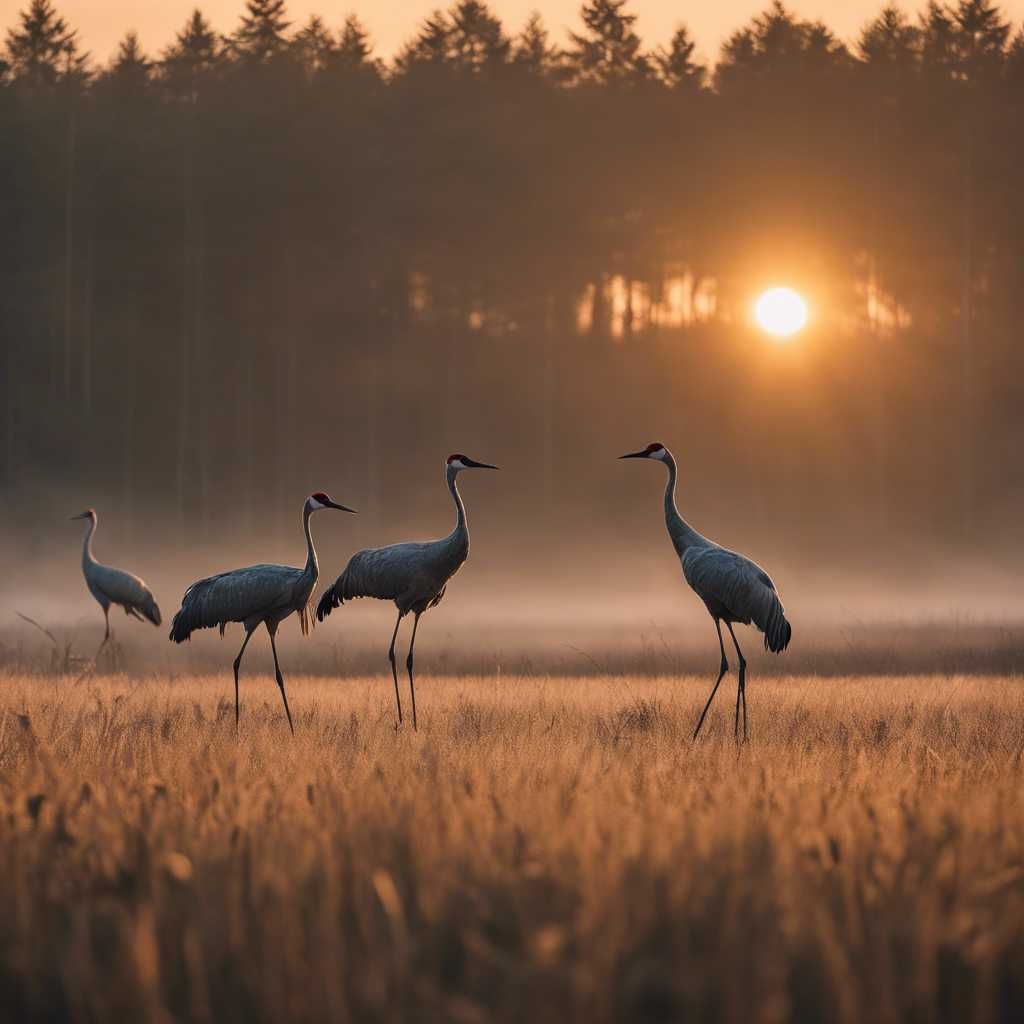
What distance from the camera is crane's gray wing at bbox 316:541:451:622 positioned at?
1241cm

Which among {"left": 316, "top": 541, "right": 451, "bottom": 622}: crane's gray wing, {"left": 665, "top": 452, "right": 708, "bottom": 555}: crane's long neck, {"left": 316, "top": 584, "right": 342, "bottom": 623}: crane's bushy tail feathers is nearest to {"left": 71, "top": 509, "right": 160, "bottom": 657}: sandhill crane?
{"left": 316, "top": 584, "right": 342, "bottom": 623}: crane's bushy tail feathers

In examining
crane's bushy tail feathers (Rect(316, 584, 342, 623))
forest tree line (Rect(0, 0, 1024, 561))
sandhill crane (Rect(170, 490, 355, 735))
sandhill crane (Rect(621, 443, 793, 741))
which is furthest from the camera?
forest tree line (Rect(0, 0, 1024, 561))

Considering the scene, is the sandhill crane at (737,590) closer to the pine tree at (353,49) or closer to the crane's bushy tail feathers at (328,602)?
the crane's bushy tail feathers at (328,602)

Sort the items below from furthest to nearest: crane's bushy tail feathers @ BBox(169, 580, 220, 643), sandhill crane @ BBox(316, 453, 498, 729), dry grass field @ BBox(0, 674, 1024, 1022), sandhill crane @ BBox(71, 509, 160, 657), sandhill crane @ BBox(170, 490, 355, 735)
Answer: sandhill crane @ BBox(71, 509, 160, 657) → sandhill crane @ BBox(316, 453, 498, 729) → crane's bushy tail feathers @ BBox(169, 580, 220, 643) → sandhill crane @ BBox(170, 490, 355, 735) → dry grass field @ BBox(0, 674, 1024, 1022)

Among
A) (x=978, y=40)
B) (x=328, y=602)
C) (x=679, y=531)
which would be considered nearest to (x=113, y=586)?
(x=328, y=602)

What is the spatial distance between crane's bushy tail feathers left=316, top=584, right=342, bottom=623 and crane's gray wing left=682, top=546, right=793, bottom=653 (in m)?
3.40

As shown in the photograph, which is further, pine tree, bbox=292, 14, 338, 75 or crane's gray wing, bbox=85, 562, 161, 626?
pine tree, bbox=292, 14, 338, 75

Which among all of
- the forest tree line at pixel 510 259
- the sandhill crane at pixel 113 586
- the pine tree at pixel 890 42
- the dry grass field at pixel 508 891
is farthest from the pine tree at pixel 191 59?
the dry grass field at pixel 508 891

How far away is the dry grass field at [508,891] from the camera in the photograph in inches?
140

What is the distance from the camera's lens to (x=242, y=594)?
11.8 meters

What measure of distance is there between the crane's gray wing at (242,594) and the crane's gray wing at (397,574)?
33.1 inches

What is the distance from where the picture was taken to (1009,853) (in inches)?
193

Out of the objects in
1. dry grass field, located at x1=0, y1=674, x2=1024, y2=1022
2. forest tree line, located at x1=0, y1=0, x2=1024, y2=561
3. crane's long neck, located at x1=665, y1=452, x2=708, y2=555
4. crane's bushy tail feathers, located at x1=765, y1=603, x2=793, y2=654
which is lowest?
dry grass field, located at x1=0, y1=674, x2=1024, y2=1022

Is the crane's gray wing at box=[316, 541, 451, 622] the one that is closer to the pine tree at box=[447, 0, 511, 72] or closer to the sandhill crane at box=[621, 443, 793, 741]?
the sandhill crane at box=[621, 443, 793, 741]
